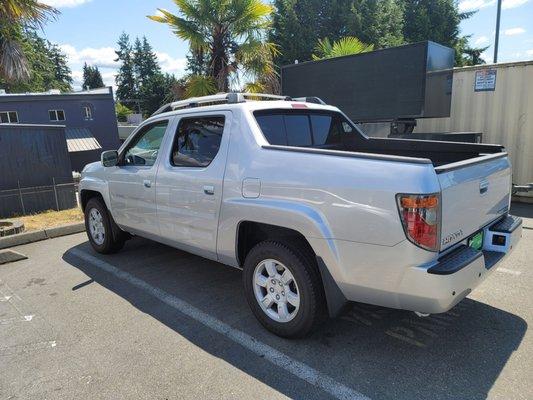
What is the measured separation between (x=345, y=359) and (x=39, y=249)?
5.18m

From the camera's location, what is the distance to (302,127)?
4109 millimetres

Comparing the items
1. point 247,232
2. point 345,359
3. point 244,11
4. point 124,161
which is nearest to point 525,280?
point 345,359

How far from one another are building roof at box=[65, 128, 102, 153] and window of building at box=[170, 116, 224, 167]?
22.3 meters

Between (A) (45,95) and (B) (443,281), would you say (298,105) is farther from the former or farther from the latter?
(A) (45,95)

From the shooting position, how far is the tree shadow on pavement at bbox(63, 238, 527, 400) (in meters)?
2.70

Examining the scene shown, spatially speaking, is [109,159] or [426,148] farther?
[109,159]

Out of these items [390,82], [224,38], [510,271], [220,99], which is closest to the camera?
[220,99]

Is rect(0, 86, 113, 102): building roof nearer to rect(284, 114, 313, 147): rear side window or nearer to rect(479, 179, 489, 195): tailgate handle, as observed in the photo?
rect(284, 114, 313, 147): rear side window

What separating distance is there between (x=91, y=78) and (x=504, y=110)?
96359 mm

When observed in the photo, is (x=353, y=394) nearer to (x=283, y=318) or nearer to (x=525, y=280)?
(x=283, y=318)

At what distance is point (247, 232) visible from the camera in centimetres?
361

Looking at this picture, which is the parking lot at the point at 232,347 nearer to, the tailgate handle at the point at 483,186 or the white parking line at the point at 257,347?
the white parking line at the point at 257,347

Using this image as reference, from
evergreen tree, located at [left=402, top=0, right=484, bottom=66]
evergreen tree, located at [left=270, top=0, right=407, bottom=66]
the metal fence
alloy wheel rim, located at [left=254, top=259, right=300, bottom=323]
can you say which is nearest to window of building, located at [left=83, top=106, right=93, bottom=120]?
evergreen tree, located at [left=270, top=0, right=407, bottom=66]

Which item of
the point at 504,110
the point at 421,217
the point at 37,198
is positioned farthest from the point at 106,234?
the point at 504,110
